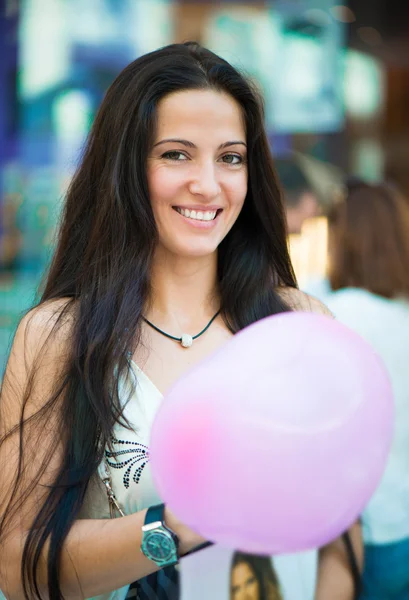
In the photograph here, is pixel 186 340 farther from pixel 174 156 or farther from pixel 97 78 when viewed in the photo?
pixel 97 78

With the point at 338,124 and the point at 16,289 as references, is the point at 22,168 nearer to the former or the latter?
the point at 16,289

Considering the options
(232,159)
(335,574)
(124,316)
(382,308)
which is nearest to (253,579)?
(335,574)

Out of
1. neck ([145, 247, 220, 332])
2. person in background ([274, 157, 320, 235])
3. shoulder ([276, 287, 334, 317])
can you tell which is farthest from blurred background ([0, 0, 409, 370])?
neck ([145, 247, 220, 332])

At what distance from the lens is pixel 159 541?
123cm

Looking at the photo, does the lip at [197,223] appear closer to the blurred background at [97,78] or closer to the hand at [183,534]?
the hand at [183,534]

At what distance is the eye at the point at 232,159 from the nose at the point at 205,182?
0.07 meters

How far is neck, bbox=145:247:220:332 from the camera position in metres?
1.64

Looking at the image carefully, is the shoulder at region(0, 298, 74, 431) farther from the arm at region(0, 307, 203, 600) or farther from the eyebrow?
the eyebrow

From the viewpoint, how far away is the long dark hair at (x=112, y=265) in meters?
1.40

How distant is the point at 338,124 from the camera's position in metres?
4.98

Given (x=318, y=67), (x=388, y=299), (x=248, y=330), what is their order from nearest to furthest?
(x=248, y=330)
(x=388, y=299)
(x=318, y=67)

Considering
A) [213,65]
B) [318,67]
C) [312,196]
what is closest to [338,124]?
[318,67]

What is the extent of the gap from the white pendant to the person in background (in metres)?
1.55

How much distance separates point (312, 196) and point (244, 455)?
2519mm
